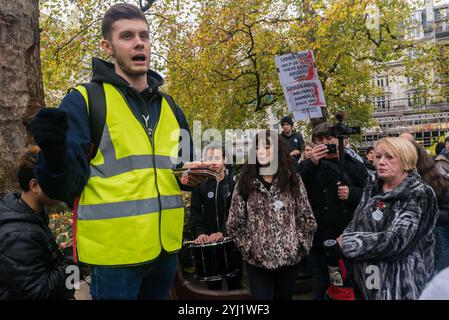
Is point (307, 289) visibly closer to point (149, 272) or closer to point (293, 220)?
point (293, 220)

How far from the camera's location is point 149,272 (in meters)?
1.97

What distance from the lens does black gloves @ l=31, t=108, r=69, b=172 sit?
58.9 inches

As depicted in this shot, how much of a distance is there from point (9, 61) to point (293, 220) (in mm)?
2878

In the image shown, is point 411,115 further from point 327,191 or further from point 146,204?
point 146,204

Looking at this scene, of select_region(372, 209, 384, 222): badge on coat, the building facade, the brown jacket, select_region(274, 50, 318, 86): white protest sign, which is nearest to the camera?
select_region(372, 209, 384, 222): badge on coat

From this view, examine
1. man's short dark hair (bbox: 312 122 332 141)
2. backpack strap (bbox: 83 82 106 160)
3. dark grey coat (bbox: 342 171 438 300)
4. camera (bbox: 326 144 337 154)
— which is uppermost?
backpack strap (bbox: 83 82 106 160)

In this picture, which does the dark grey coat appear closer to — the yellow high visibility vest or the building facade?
the yellow high visibility vest

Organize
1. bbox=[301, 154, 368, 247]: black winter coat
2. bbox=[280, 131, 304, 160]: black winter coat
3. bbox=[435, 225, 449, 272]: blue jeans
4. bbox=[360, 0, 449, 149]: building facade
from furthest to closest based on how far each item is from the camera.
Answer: bbox=[360, 0, 449, 149]: building facade, bbox=[280, 131, 304, 160]: black winter coat, bbox=[301, 154, 368, 247]: black winter coat, bbox=[435, 225, 449, 272]: blue jeans

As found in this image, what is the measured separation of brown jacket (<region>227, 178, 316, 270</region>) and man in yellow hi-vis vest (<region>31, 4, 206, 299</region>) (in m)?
→ 1.41

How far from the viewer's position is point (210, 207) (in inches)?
175

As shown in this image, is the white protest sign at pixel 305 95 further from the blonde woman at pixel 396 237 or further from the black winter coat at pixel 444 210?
the blonde woman at pixel 396 237

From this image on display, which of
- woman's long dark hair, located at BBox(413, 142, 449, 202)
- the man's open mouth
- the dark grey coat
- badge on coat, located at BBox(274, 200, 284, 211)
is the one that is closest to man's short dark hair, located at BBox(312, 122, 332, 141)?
woman's long dark hair, located at BBox(413, 142, 449, 202)

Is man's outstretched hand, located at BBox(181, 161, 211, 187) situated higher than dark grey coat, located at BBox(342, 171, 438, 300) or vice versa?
man's outstretched hand, located at BBox(181, 161, 211, 187)
